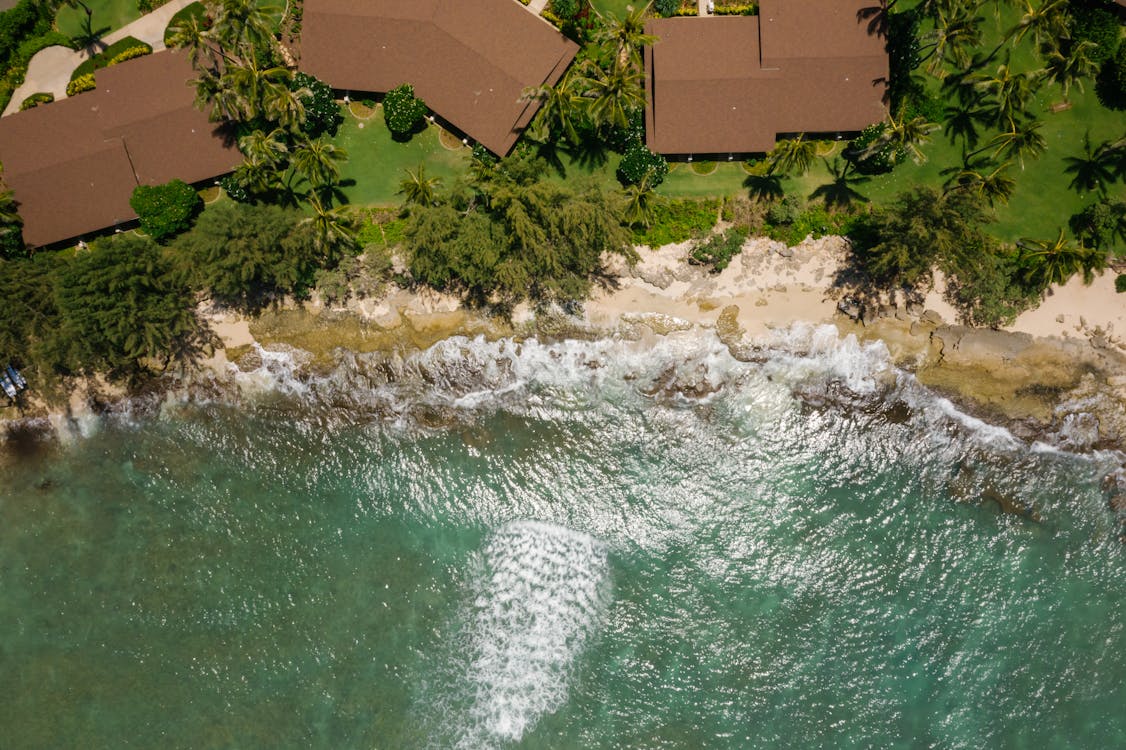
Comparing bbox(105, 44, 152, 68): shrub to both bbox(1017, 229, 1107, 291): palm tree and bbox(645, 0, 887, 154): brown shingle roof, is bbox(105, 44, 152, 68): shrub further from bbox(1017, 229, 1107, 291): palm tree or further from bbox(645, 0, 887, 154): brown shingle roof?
bbox(1017, 229, 1107, 291): palm tree

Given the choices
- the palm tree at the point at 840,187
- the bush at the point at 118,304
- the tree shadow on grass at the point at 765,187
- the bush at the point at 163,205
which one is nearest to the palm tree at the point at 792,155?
the tree shadow on grass at the point at 765,187

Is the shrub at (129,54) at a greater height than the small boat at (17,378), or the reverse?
the shrub at (129,54)

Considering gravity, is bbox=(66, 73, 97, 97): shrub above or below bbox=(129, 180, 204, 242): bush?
above

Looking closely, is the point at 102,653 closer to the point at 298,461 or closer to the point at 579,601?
the point at 298,461

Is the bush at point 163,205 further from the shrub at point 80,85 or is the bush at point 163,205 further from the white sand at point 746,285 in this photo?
the white sand at point 746,285

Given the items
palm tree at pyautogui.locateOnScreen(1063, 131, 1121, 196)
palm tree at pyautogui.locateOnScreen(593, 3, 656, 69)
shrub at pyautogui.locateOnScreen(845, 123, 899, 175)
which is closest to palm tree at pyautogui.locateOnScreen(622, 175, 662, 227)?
palm tree at pyautogui.locateOnScreen(593, 3, 656, 69)

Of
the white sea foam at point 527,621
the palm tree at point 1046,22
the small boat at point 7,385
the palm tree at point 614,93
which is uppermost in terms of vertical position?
the palm tree at point 1046,22

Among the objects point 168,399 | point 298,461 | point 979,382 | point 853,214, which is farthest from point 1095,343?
point 168,399
